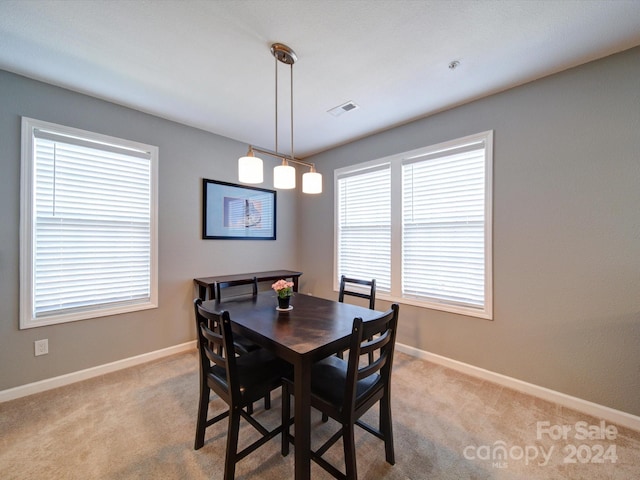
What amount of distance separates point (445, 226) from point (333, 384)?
2008 mm

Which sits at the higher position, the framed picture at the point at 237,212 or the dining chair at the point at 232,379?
the framed picture at the point at 237,212

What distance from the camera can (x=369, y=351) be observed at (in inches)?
52.7

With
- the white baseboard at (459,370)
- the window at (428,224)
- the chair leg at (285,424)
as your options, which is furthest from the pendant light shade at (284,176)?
the white baseboard at (459,370)

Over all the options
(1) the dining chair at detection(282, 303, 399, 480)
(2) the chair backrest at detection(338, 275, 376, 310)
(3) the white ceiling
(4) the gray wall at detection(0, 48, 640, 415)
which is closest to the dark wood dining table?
(1) the dining chair at detection(282, 303, 399, 480)

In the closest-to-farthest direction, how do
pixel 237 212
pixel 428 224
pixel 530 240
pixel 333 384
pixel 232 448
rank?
pixel 232 448 < pixel 333 384 < pixel 530 240 < pixel 428 224 < pixel 237 212

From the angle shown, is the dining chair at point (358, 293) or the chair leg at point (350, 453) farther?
the dining chair at point (358, 293)

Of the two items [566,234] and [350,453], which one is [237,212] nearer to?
[350,453]

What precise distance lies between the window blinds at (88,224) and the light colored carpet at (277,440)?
88 cm

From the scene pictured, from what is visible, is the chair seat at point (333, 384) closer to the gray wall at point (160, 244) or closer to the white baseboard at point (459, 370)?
the white baseboard at point (459, 370)

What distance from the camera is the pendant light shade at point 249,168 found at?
5.86ft

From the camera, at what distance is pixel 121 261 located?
106 inches

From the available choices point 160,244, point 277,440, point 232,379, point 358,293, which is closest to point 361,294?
point 358,293

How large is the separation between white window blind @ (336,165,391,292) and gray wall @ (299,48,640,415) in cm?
95

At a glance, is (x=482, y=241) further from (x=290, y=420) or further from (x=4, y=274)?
(x=4, y=274)
